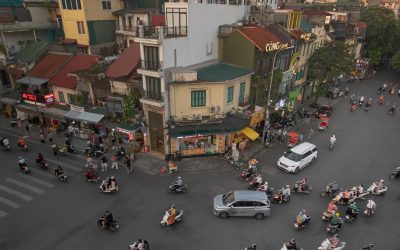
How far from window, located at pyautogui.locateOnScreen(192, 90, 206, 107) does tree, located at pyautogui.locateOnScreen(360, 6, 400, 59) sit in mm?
59305

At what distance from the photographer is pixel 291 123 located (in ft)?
122

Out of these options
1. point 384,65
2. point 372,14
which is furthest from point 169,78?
point 384,65

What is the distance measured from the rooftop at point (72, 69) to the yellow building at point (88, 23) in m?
5.51

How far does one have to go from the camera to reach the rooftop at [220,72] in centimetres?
2653

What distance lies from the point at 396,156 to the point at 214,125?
66.1ft

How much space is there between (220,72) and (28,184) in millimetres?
20458

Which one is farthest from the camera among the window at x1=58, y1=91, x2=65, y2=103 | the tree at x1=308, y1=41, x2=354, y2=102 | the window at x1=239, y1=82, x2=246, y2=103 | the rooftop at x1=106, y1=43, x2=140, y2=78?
the tree at x1=308, y1=41, x2=354, y2=102

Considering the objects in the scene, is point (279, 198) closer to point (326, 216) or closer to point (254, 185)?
point (254, 185)

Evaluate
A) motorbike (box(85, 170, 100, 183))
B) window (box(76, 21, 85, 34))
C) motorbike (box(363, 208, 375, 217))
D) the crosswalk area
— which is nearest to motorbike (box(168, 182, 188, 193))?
motorbike (box(85, 170, 100, 183))

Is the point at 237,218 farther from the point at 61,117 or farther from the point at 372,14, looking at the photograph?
the point at 372,14

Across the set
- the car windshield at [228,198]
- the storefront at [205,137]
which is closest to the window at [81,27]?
the storefront at [205,137]

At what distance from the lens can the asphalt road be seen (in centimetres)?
1867

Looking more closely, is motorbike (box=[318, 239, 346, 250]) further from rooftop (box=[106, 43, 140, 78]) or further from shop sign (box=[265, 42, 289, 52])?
rooftop (box=[106, 43, 140, 78])

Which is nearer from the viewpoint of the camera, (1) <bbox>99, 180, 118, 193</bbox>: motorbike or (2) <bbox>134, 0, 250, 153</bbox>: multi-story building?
(1) <bbox>99, 180, 118, 193</bbox>: motorbike
